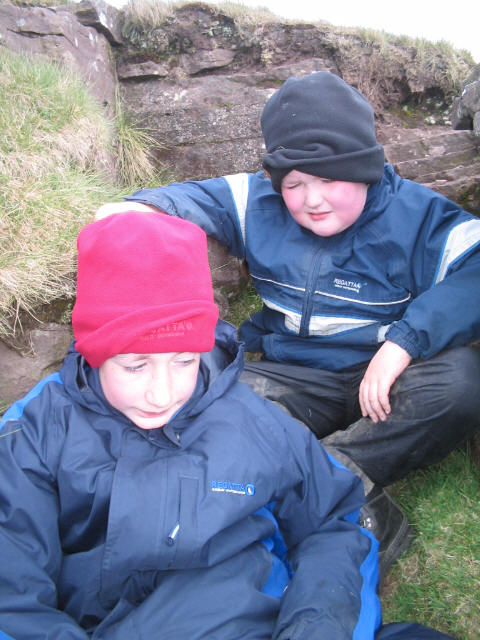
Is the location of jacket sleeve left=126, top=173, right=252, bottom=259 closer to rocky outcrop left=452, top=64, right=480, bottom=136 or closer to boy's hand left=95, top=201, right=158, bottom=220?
boy's hand left=95, top=201, right=158, bottom=220

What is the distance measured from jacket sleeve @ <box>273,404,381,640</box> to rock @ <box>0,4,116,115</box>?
142 inches

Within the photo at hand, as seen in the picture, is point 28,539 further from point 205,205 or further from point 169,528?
point 205,205

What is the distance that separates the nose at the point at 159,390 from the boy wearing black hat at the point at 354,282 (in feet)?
3.66

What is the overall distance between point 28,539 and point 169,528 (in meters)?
0.43

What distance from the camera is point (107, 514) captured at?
1.83 metres

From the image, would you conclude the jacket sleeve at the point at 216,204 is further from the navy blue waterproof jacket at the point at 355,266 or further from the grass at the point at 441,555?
the grass at the point at 441,555

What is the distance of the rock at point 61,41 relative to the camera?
406 centimetres

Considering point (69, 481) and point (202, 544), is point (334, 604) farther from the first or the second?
point (69, 481)

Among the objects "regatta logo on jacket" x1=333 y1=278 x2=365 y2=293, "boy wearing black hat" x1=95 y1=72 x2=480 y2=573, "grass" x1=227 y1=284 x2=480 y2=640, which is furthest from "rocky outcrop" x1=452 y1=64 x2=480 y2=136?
"grass" x1=227 y1=284 x2=480 y2=640

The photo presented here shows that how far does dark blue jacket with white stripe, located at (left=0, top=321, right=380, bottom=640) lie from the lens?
5.45 feet

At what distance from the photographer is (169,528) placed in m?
1.74

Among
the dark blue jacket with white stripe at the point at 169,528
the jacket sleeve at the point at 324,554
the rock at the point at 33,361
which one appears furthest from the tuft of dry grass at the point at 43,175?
the jacket sleeve at the point at 324,554

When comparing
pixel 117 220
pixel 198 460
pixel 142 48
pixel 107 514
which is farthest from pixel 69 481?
pixel 142 48

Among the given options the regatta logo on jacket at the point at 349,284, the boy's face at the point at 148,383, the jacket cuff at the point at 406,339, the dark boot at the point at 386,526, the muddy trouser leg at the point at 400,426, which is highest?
the boy's face at the point at 148,383
